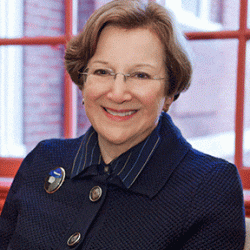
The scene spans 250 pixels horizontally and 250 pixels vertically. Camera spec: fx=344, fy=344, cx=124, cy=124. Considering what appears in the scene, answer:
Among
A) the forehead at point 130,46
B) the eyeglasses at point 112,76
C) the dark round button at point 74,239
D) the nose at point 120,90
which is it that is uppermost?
the forehead at point 130,46

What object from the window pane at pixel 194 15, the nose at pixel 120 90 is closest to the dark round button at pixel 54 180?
the nose at pixel 120 90

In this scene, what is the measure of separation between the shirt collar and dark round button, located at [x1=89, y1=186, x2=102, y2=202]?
0.09 metres

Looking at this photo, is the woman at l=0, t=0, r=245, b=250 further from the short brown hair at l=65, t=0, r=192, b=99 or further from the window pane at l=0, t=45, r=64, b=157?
the window pane at l=0, t=45, r=64, b=157

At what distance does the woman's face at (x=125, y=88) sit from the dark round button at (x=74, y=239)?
340mm

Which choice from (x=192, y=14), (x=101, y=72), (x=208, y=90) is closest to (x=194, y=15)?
(x=192, y=14)

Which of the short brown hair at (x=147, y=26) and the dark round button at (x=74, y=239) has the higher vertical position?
the short brown hair at (x=147, y=26)

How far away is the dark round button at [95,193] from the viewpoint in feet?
3.96

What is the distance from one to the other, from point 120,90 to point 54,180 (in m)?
0.47

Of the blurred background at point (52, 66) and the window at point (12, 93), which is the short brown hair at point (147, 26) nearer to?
the blurred background at point (52, 66)

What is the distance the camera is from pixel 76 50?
1.35m

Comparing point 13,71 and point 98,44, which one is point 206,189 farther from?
point 13,71

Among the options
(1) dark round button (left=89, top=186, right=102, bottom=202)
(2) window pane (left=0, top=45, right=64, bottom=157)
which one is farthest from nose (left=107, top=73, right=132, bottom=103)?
(2) window pane (left=0, top=45, right=64, bottom=157)

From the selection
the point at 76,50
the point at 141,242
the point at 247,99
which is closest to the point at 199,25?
the point at 247,99

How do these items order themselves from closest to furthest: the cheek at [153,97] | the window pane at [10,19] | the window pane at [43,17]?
1. the cheek at [153,97]
2. the window pane at [10,19]
3. the window pane at [43,17]
